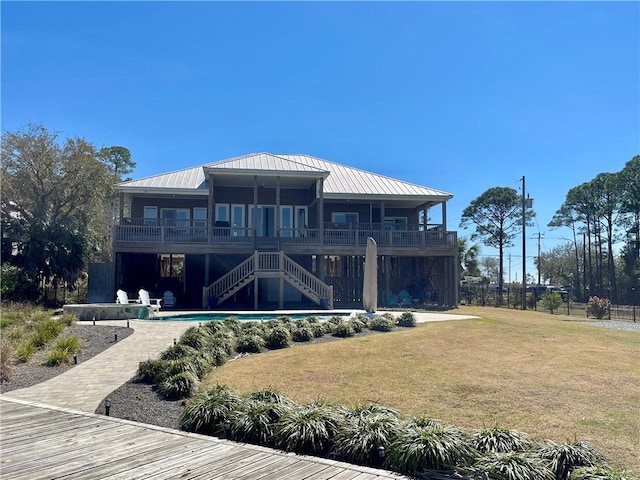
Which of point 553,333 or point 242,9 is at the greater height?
point 242,9

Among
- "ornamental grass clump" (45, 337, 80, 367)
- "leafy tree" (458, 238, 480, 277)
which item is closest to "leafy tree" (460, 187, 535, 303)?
"leafy tree" (458, 238, 480, 277)

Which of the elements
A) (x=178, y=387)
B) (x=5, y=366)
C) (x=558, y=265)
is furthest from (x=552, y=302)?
(x=558, y=265)

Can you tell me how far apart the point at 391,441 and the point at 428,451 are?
0.43 m

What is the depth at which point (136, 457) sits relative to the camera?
432 centimetres

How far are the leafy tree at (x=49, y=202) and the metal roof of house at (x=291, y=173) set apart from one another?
3.26m

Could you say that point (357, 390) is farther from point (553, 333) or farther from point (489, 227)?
point (489, 227)

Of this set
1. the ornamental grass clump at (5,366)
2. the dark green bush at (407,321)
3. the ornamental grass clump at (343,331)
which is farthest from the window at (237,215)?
the ornamental grass clump at (5,366)

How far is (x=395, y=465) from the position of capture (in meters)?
4.09

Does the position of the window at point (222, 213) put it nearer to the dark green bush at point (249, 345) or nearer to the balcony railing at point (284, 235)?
the balcony railing at point (284, 235)

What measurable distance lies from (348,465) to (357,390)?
3061 mm

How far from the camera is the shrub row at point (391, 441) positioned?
3812mm

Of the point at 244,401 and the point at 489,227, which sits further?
the point at 489,227

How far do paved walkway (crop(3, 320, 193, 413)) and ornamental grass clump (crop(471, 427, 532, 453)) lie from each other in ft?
16.2

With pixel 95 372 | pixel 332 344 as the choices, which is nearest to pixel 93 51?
pixel 95 372
